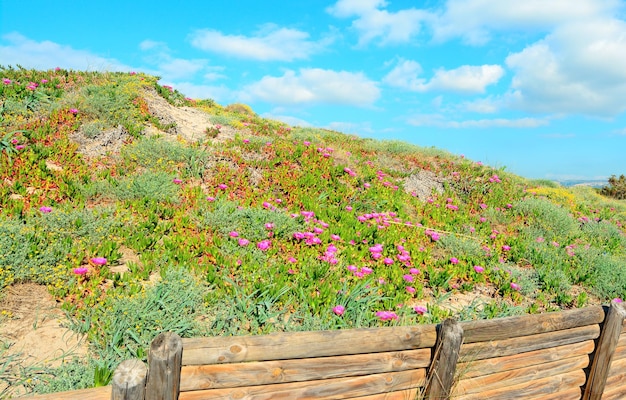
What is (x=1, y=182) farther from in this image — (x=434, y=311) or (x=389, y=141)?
(x=389, y=141)

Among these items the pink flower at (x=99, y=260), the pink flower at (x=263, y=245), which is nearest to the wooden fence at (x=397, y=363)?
the pink flower at (x=99, y=260)

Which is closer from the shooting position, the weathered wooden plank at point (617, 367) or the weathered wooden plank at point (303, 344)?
the weathered wooden plank at point (303, 344)

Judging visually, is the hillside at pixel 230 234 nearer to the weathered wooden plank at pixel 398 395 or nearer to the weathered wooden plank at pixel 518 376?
the weathered wooden plank at pixel 518 376

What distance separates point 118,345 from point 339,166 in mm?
8468

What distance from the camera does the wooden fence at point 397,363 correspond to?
294 cm

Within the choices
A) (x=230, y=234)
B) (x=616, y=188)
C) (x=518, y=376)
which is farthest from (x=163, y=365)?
(x=616, y=188)

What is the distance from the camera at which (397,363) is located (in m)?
3.84

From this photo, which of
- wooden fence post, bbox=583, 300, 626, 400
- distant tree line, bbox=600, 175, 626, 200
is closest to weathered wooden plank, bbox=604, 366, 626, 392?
wooden fence post, bbox=583, 300, 626, 400

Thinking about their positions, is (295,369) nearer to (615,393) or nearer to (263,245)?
(263,245)

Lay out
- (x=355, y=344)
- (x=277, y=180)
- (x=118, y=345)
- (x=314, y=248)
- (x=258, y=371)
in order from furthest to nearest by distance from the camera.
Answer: (x=277, y=180) < (x=314, y=248) < (x=118, y=345) < (x=355, y=344) < (x=258, y=371)

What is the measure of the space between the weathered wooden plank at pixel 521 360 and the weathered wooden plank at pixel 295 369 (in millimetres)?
590

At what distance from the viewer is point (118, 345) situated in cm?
462

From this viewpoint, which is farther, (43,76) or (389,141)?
(389,141)

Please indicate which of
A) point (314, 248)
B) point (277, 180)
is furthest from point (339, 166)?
point (314, 248)
